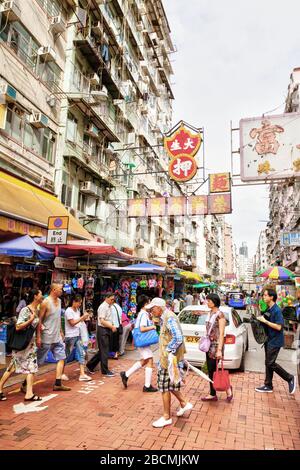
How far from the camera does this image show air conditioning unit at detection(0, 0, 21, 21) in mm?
11016

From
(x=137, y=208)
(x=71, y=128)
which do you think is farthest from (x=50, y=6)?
(x=137, y=208)

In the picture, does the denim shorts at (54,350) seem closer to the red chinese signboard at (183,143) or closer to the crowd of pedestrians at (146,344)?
the crowd of pedestrians at (146,344)

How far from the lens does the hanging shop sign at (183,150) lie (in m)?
14.6

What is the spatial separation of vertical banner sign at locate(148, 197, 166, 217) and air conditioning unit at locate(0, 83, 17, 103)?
7844 mm

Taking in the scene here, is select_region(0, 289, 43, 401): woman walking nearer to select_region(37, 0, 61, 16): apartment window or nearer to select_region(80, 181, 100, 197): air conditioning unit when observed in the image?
select_region(80, 181, 100, 197): air conditioning unit

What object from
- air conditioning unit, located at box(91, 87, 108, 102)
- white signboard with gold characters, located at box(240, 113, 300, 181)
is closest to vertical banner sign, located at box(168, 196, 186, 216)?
white signboard with gold characters, located at box(240, 113, 300, 181)

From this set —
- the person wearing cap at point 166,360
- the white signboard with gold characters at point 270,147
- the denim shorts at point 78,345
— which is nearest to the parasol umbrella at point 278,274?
the white signboard with gold characters at point 270,147

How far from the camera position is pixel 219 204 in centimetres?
1526

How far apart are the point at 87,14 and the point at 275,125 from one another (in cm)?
1197

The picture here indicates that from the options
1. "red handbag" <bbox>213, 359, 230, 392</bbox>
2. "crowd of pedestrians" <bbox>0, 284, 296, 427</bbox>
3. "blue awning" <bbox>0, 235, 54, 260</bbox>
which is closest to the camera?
"crowd of pedestrians" <bbox>0, 284, 296, 427</bbox>

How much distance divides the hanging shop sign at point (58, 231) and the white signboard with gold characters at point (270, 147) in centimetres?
746

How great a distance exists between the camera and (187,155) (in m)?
14.8

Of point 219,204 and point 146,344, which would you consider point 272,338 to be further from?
point 219,204

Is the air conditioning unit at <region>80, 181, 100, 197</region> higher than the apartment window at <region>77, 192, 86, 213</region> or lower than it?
higher
